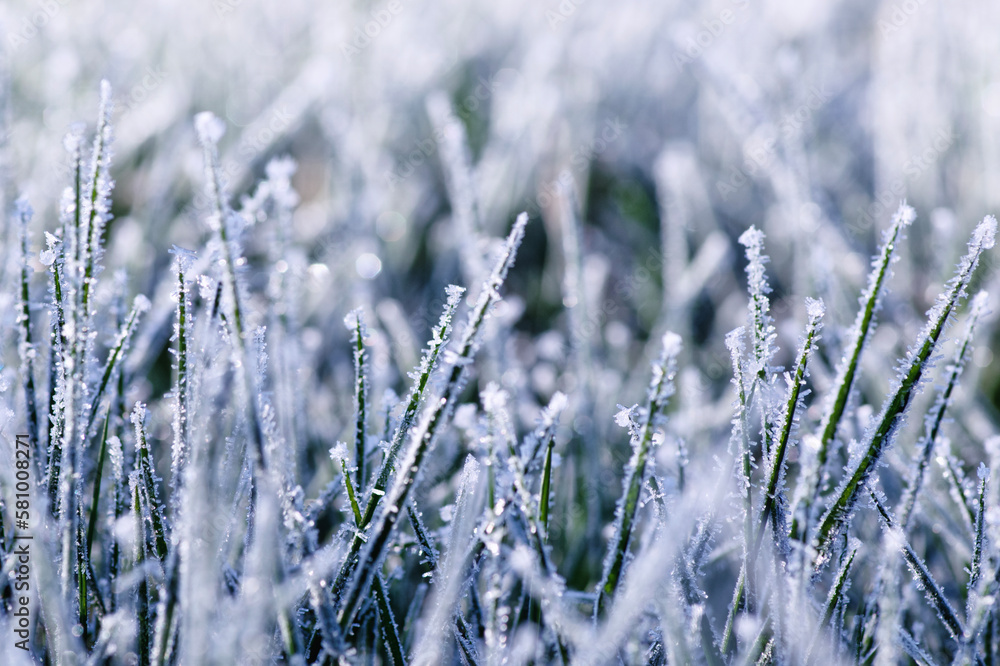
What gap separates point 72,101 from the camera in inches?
51.6

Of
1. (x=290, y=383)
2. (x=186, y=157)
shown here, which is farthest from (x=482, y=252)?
(x=186, y=157)

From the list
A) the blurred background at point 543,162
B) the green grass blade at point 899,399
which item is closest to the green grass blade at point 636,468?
the green grass blade at point 899,399

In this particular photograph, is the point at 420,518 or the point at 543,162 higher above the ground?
the point at 543,162

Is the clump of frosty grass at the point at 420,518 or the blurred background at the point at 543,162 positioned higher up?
the blurred background at the point at 543,162

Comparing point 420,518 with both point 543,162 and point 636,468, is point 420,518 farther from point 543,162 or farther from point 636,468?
point 543,162

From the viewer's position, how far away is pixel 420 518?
609mm

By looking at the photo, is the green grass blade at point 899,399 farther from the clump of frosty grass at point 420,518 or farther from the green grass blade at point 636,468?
the green grass blade at point 636,468

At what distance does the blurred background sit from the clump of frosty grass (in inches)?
9.0

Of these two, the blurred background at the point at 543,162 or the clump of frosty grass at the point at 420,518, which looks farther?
the blurred background at the point at 543,162

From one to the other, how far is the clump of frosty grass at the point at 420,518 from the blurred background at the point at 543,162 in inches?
9.0

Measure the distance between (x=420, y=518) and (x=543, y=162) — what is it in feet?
3.44

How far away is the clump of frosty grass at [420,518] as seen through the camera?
502 millimetres

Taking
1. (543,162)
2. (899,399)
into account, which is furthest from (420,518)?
(543,162)

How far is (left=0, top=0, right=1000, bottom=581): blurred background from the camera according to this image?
40.9 inches
